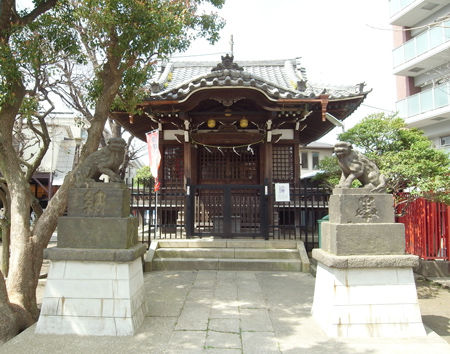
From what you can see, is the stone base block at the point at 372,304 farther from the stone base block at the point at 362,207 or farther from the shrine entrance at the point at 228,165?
the shrine entrance at the point at 228,165

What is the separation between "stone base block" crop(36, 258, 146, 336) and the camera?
12.6 feet

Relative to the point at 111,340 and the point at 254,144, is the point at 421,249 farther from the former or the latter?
the point at 111,340

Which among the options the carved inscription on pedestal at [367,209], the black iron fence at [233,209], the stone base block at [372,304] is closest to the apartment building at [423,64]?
the black iron fence at [233,209]

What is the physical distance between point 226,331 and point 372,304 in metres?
1.96

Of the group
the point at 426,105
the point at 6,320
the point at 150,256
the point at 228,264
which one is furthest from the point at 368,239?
the point at 426,105

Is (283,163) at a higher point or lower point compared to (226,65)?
lower

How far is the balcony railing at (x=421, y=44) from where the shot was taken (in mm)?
16116

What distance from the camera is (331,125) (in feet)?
35.0

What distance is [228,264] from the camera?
288 inches

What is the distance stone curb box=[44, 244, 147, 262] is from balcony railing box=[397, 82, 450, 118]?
17.4 metres

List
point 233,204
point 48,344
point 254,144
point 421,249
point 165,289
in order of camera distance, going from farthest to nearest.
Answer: point 254,144, point 233,204, point 421,249, point 165,289, point 48,344

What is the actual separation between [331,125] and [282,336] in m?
8.53

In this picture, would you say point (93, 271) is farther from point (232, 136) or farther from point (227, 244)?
point (232, 136)

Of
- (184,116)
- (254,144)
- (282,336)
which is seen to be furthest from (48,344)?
(254,144)
